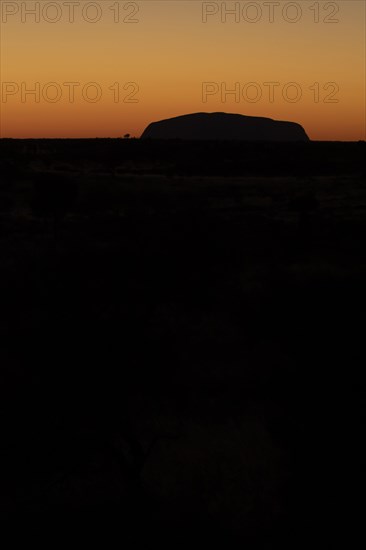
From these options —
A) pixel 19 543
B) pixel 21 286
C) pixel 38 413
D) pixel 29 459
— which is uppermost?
pixel 21 286

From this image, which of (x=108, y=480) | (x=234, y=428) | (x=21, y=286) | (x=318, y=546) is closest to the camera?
(x=318, y=546)

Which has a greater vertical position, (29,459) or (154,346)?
(154,346)

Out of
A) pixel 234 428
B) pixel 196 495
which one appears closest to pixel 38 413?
pixel 196 495

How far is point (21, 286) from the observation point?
14781 mm

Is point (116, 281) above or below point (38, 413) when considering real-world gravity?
above

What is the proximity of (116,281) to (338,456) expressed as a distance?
559 cm

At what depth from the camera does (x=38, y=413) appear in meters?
11.5

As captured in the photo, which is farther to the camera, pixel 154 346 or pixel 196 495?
pixel 154 346

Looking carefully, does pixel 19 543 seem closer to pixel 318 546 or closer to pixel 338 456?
pixel 318 546

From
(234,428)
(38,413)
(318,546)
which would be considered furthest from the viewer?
(234,428)

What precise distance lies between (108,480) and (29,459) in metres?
1.51

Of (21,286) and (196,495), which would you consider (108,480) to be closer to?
(196,495)

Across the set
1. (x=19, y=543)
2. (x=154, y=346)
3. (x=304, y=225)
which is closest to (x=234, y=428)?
(x=154, y=346)

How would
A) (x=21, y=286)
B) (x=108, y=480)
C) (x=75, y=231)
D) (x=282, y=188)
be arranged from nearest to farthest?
(x=108, y=480) < (x=21, y=286) < (x=75, y=231) < (x=282, y=188)
